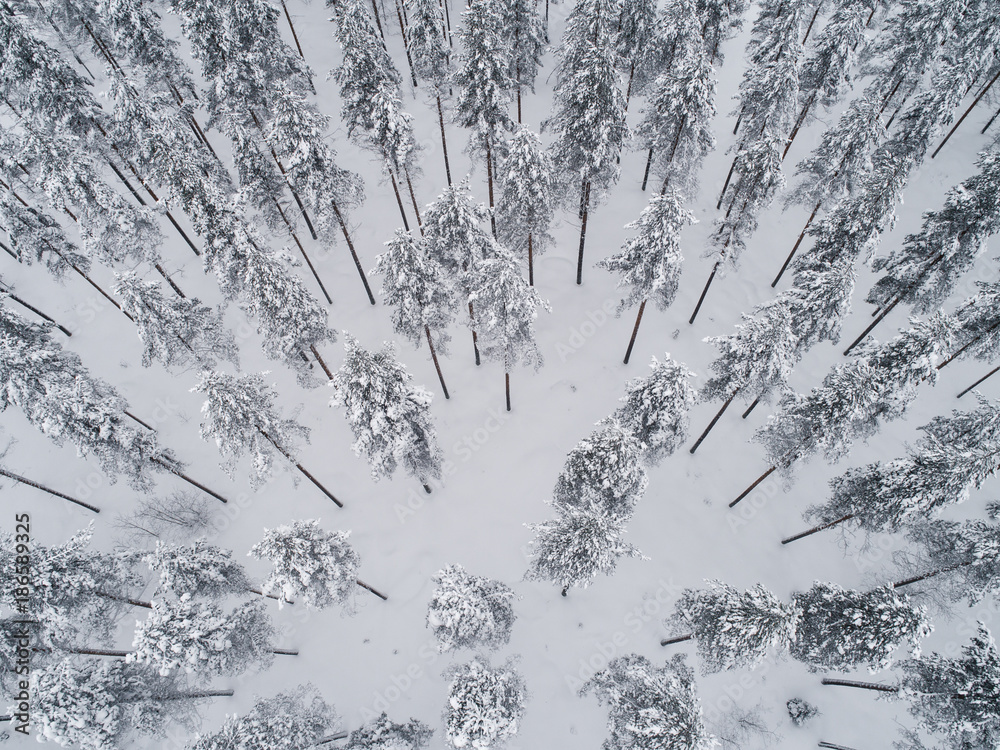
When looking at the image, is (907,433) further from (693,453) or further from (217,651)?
(217,651)

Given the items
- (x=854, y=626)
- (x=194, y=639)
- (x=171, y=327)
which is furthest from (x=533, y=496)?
(x=171, y=327)

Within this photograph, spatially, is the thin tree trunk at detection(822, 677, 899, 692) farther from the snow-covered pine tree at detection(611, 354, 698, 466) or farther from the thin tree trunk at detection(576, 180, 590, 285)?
the thin tree trunk at detection(576, 180, 590, 285)

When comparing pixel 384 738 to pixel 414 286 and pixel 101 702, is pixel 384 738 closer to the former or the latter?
pixel 101 702

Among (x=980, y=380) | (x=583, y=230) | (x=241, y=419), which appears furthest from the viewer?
(x=583, y=230)

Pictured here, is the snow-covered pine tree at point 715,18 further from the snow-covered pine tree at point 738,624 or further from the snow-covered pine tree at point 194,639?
the snow-covered pine tree at point 194,639

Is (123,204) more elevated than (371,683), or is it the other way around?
(123,204)

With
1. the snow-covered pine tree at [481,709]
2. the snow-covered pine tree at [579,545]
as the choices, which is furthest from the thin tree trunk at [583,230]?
the snow-covered pine tree at [481,709]

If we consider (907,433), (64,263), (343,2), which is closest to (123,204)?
(64,263)
